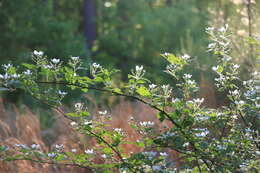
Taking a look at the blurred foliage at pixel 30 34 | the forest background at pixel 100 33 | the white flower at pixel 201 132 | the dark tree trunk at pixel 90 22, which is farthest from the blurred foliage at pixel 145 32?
the white flower at pixel 201 132

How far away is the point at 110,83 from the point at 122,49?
1638 centimetres

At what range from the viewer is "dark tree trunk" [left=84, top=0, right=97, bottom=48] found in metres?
19.9

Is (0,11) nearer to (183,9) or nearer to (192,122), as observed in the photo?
(183,9)

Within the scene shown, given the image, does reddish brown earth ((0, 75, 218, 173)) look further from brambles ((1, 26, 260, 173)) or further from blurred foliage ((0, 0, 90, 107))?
blurred foliage ((0, 0, 90, 107))

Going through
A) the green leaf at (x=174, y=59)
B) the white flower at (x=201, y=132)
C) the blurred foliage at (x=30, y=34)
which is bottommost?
the white flower at (x=201, y=132)

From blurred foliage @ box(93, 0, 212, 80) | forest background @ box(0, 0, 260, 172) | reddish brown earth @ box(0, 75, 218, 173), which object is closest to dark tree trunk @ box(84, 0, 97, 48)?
forest background @ box(0, 0, 260, 172)

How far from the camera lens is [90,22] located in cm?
2019

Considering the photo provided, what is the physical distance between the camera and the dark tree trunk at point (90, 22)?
1989 centimetres

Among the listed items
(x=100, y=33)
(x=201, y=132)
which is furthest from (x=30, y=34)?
(x=201, y=132)

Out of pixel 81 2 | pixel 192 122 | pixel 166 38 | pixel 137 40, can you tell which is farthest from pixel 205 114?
pixel 81 2

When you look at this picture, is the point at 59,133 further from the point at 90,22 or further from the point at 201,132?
the point at 90,22

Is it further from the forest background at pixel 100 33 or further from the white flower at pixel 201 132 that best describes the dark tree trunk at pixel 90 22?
the white flower at pixel 201 132

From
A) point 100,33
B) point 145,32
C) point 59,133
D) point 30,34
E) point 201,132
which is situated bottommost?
point 201,132

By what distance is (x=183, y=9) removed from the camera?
19.6m
